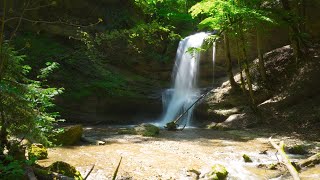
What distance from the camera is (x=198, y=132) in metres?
15.7

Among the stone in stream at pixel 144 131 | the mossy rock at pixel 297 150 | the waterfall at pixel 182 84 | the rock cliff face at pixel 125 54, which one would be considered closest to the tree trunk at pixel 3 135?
the mossy rock at pixel 297 150

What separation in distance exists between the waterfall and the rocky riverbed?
241 inches

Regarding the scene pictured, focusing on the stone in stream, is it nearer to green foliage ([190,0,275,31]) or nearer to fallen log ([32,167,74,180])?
green foliage ([190,0,275,31])

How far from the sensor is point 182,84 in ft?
73.5

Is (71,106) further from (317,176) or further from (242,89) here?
(317,176)

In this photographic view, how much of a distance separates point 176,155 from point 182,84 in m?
12.5

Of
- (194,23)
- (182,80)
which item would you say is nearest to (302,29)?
Answer: (182,80)

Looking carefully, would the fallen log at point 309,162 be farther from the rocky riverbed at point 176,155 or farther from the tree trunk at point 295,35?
the tree trunk at point 295,35

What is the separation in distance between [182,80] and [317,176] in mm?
15067

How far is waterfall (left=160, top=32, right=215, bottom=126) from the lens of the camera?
68.0ft

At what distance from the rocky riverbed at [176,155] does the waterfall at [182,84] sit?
612cm

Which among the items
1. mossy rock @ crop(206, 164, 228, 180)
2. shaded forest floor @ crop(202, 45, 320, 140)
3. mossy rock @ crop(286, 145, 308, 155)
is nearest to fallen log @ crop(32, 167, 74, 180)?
mossy rock @ crop(206, 164, 228, 180)

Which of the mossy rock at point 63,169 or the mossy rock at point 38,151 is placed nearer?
the mossy rock at point 63,169

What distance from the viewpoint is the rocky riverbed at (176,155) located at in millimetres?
8070
